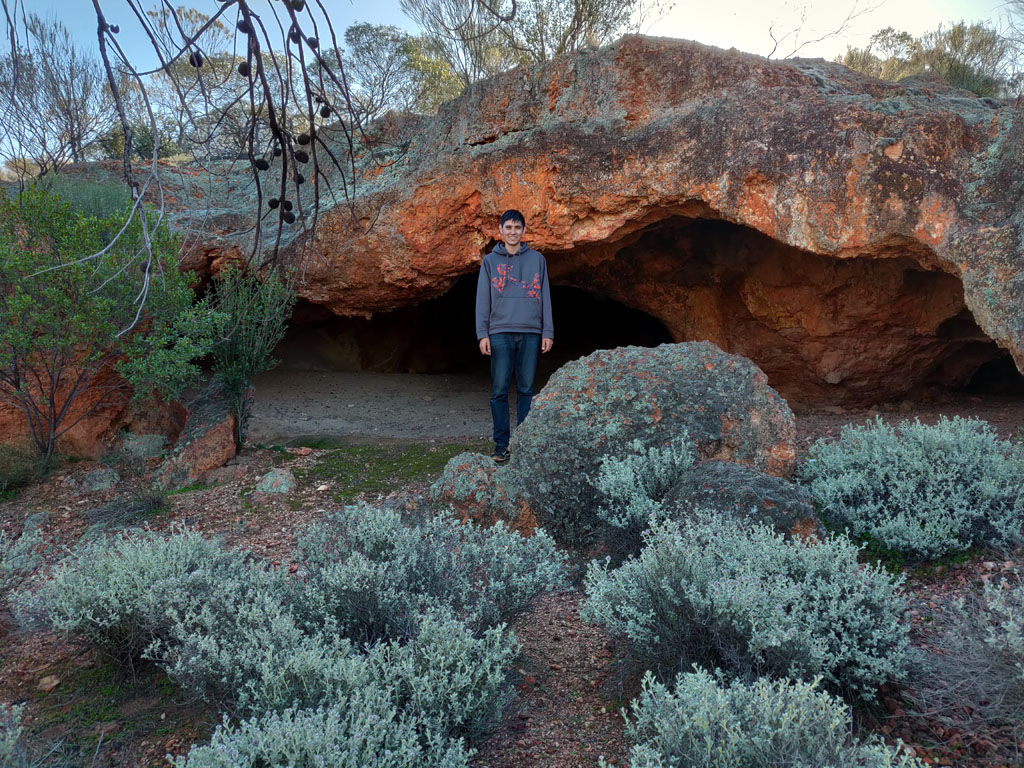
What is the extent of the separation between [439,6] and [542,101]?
5.65m

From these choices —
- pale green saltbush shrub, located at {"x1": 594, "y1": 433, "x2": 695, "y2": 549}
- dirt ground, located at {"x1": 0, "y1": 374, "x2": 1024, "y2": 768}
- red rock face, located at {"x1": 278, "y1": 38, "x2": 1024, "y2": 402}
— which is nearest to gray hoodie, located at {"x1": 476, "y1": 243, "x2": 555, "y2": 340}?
red rock face, located at {"x1": 278, "y1": 38, "x2": 1024, "y2": 402}

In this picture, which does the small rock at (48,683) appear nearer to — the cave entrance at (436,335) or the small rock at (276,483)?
the small rock at (276,483)

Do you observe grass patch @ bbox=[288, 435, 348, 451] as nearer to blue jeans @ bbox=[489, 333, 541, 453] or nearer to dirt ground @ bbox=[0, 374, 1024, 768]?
dirt ground @ bbox=[0, 374, 1024, 768]

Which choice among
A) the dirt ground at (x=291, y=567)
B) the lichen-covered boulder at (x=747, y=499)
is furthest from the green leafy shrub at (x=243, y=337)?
the lichen-covered boulder at (x=747, y=499)

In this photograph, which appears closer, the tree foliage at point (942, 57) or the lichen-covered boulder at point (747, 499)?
the lichen-covered boulder at point (747, 499)

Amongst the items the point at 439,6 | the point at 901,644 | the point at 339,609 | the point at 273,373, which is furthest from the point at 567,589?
the point at 439,6

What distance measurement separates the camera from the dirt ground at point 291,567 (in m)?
2.11

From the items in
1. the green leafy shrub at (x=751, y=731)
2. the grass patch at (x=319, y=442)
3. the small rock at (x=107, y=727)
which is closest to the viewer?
the green leafy shrub at (x=751, y=731)

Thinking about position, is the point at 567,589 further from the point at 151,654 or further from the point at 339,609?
the point at 151,654

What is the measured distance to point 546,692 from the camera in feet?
7.91

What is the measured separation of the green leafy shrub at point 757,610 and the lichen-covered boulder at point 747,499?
0.31 meters

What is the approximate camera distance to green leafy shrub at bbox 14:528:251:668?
2.53 meters

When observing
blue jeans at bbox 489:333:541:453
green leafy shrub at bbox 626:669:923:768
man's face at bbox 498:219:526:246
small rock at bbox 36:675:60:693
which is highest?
man's face at bbox 498:219:526:246

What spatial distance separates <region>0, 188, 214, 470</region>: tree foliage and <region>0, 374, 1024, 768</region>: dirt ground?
0.67m
